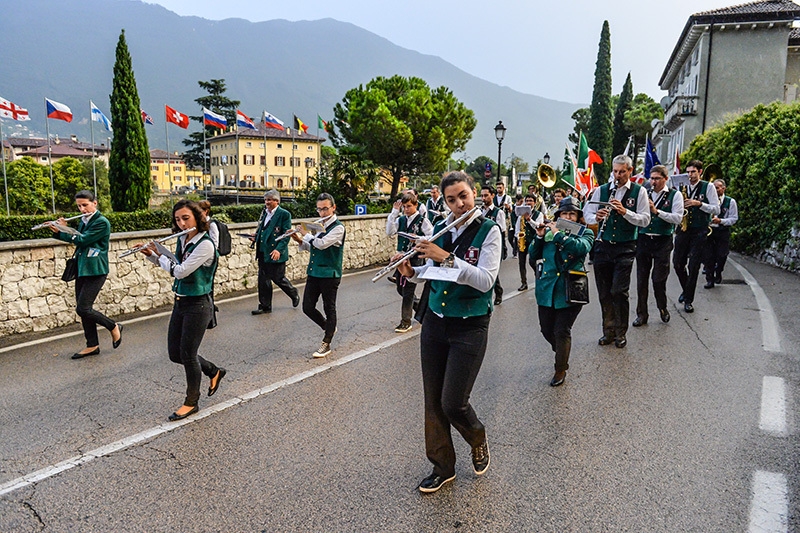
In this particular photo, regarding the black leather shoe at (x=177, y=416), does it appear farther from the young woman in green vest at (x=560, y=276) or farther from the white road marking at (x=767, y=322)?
the white road marking at (x=767, y=322)

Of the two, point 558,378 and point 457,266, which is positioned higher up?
point 457,266

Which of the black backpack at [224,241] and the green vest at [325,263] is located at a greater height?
the black backpack at [224,241]

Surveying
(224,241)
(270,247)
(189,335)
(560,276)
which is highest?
(224,241)

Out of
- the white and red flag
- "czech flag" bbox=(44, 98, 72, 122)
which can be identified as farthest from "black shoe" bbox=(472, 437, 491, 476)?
"czech flag" bbox=(44, 98, 72, 122)

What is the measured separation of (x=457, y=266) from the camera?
3348 millimetres

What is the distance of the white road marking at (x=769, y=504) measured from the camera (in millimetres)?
3357

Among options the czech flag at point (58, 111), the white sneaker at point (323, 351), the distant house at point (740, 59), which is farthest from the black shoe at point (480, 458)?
the distant house at point (740, 59)

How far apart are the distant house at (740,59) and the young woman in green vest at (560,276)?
34.1 metres

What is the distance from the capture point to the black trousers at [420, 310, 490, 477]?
140 inches

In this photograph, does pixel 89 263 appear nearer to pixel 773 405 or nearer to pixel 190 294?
pixel 190 294

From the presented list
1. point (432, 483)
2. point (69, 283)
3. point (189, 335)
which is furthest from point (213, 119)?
point (432, 483)

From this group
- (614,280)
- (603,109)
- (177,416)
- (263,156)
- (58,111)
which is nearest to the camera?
(177,416)

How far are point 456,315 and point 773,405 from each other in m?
3.58

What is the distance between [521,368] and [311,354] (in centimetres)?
249
